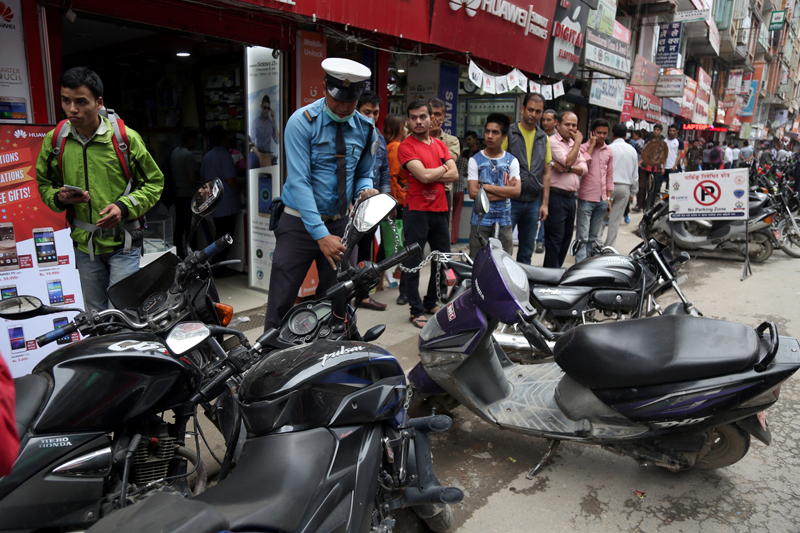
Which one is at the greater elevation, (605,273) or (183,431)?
(605,273)

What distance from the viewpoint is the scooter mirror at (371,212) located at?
80.4 inches

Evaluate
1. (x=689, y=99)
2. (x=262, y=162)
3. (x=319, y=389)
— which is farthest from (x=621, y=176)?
(x=689, y=99)

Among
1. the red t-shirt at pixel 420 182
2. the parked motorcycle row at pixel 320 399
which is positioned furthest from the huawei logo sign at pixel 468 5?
the parked motorcycle row at pixel 320 399

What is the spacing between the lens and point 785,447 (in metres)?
3.28

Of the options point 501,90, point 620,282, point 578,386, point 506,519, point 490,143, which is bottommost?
point 506,519

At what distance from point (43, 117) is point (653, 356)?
4.07m

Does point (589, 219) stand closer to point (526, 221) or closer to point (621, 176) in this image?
point (621, 176)

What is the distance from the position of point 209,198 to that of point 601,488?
8.25 ft

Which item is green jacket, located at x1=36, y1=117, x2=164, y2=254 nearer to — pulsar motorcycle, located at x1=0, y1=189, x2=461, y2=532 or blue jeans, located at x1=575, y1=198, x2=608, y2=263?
pulsar motorcycle, located at x1=0, y1=189, x2=461, y2=532

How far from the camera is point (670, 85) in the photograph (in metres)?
17.0

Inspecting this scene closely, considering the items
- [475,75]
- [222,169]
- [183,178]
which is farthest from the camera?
[475,75]

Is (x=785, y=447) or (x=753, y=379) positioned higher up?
(x=753, y=379)

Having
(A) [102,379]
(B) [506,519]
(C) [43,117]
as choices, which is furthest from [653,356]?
(C) [43,117]

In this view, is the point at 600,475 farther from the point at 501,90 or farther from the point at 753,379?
the point at 501,90
